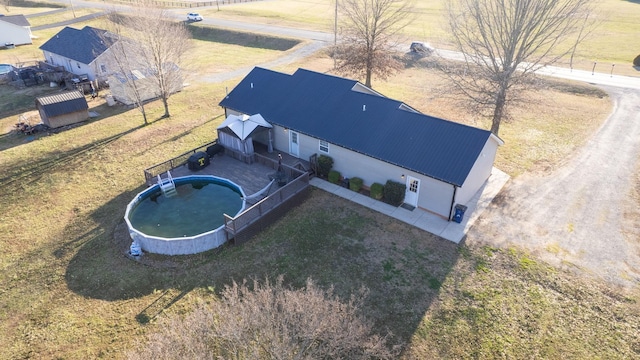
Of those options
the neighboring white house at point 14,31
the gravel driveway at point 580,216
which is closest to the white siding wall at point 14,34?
the neighboring white house at point 14,31

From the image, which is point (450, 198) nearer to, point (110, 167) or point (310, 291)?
point (310, 291)

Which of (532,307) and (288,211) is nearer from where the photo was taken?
(532,307)

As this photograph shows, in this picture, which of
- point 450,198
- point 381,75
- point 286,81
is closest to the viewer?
point 450,198

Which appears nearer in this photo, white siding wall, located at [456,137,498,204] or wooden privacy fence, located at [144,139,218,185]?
white siding wall, located at [456,137,498,204]

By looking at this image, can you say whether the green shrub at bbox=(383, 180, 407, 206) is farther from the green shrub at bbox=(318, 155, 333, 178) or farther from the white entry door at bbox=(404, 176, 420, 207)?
the green shrub at bbox=(318, 155, 333, 178)

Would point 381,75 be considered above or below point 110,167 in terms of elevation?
above

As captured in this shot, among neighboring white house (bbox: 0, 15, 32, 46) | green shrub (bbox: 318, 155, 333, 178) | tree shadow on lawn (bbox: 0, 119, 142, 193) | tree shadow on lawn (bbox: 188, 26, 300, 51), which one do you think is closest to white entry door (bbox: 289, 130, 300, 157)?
green shrub (bbox: 318, 155, 333, 178)

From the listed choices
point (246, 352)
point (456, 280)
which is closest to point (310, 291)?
point (246, 352)
